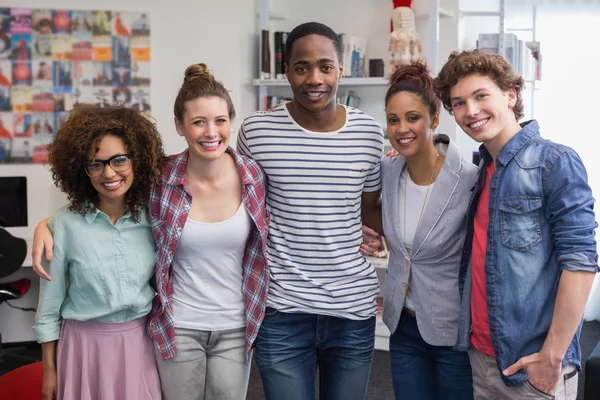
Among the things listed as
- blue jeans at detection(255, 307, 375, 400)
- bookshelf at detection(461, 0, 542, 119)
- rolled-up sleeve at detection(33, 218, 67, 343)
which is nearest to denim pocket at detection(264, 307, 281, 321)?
blue jeans at detection(255, 307, 375, 400)

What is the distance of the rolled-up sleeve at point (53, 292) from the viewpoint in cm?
195

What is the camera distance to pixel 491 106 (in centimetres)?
177

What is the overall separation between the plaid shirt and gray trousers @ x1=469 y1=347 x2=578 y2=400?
2.05 ft

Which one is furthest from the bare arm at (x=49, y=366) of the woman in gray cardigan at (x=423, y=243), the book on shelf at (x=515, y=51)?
the book on shelf at (x=515, y=51)

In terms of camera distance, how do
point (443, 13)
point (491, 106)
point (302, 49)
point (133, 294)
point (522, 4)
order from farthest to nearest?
point (522, 4)
point (443, 13)
point (302, 49)
point (133, 294)
point (491, 106)

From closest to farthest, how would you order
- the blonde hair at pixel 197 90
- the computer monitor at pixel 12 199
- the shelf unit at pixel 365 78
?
the blonde hair at pixel 197 90 < the shelf unit at pixel 365 78 < the computer monitor at pixel 12 199

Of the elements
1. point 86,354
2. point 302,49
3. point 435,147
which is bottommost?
point 86,354

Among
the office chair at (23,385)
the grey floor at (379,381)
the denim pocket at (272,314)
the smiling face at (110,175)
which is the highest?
the smiling face at (110,175)

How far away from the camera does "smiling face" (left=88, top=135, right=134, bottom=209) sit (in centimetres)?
196

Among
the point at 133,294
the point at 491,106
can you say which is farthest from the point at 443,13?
the point at 133,294

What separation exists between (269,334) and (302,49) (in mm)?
867

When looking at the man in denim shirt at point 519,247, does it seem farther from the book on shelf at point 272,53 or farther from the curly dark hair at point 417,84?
the book on shelf at point 272,53

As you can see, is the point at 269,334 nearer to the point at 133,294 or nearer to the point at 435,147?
the point at 133,294

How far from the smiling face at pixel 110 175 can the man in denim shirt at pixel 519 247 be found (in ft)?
3.01
